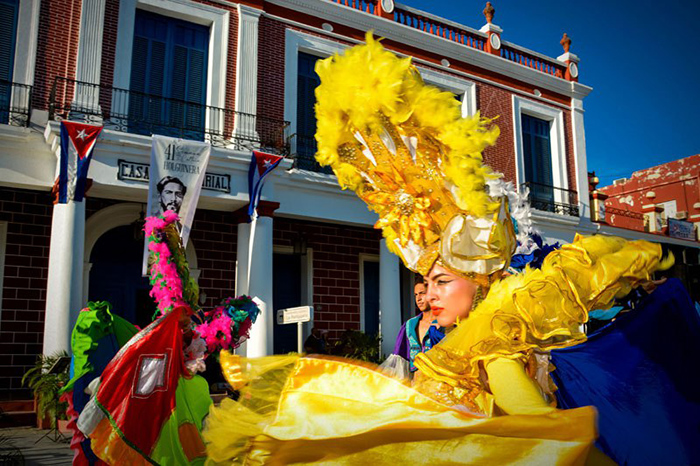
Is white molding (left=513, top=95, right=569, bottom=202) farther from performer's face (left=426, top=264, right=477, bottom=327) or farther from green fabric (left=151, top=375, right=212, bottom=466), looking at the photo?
performer's face (left=426, top=264, right=477, bottom=327)

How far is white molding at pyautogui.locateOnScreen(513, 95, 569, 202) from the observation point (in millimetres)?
16078

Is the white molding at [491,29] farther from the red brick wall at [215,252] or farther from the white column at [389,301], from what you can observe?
the red brick wall at [215,252]

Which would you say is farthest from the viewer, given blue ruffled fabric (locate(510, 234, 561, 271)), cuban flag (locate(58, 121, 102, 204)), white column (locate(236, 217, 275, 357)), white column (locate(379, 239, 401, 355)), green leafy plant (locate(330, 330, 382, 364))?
green leafy plant (locate(330, 330, 382, 364))

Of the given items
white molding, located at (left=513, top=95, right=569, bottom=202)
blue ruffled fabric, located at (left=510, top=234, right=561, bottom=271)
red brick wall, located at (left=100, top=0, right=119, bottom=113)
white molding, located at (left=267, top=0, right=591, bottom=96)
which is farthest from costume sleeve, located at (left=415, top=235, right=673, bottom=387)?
white molding, located at (left=513, top=95, right=569, bottom=202)

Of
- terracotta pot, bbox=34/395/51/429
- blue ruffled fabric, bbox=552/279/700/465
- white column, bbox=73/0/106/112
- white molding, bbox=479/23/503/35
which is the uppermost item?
white molding, bbox=479/23/503/35

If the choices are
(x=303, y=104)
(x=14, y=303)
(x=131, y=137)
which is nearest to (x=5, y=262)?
(x=14, y=303)

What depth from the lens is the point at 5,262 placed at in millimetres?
10227

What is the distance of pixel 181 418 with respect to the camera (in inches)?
166

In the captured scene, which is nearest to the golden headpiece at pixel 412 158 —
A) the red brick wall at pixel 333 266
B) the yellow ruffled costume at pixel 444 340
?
the yellow ruffled costume at pixel 444 340

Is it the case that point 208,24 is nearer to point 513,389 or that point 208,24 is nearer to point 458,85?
point 458,85

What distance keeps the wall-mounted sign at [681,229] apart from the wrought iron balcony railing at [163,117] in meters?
15.6

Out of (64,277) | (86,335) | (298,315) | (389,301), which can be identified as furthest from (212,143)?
(86,335)

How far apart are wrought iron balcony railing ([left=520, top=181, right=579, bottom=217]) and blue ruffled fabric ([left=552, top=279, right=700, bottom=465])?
1359cm

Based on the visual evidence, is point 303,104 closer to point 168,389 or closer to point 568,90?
point 568,90
